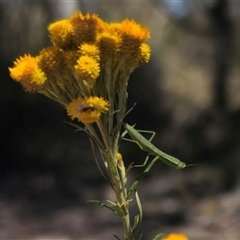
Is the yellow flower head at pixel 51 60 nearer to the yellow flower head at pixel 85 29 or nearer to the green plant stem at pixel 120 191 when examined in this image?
the yellow flower head at pixel 85 29

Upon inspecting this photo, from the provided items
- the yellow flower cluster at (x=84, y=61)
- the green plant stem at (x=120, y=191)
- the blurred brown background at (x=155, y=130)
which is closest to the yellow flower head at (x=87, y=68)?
the yellow flower cluster at (x=84, y=61)

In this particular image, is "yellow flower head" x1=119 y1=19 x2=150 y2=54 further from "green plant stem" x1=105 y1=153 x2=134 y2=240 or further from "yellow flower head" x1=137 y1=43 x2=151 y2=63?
"green plant stem" x1=105 y1=153 x2=134 y2=240

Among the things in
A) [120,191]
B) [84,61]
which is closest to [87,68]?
[84,61]

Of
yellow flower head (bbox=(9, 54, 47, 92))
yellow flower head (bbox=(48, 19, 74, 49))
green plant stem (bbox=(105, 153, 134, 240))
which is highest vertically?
yellow flower head (bbox=(48, 19, 74, 49))

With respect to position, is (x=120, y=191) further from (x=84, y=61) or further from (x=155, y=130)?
(x=155, y=130)

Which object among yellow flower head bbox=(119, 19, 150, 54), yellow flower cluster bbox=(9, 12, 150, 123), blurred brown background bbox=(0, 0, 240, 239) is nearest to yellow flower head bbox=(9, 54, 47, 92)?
yellow flower cluster bbox=(9, 12, 150, 123)

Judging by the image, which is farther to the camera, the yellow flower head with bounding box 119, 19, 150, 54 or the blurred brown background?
the blurred brown background

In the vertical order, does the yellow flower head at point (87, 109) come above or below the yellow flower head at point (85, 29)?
below

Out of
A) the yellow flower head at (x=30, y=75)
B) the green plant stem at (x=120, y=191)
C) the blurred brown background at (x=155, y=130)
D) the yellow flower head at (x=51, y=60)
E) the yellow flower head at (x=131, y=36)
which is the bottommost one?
the green plant stem at (x=120, y=191)
